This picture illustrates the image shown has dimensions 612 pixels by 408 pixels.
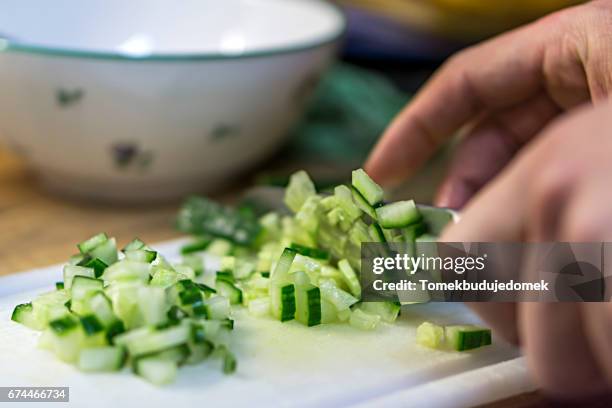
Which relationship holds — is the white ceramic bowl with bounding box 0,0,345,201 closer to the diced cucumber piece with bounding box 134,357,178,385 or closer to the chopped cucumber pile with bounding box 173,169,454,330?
the chopped cucumber pile with bounding box 173,169,454,330

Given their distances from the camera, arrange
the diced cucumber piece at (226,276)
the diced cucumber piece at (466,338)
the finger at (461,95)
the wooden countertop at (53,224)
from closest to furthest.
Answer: the diced cucumber piece at (466,338)
the diced cucumber piece at (226,276)
the finger at (461,95)
the wooden countertop at (53,224)

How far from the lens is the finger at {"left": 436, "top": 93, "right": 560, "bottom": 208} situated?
4.48 ft

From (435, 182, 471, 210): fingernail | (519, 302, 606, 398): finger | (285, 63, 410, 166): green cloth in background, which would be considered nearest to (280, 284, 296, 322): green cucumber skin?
(519, 302, 606, 398): finger

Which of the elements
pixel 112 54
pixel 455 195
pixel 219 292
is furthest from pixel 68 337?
pixel 455 195

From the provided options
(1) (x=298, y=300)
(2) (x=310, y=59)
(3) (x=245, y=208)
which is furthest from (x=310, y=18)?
(1) (x=298, y=300)

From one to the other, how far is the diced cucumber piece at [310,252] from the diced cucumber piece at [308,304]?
96mm

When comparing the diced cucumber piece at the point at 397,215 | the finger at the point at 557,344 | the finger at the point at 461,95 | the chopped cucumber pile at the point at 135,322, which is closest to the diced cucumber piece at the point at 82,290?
the chopped cucumber pile at the point at 135,322

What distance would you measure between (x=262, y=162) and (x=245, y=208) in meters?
0.40

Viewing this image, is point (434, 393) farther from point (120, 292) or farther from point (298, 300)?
point (120, 292)

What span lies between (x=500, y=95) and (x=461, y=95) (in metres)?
0.06

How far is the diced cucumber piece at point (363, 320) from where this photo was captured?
1.00m

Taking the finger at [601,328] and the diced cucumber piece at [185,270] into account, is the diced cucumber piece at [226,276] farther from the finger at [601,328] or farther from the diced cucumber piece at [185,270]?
the finger at [601,328]

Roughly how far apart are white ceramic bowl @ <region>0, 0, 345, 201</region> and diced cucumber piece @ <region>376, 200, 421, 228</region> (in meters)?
0.50

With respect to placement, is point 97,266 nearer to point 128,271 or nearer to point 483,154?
point 128,271
